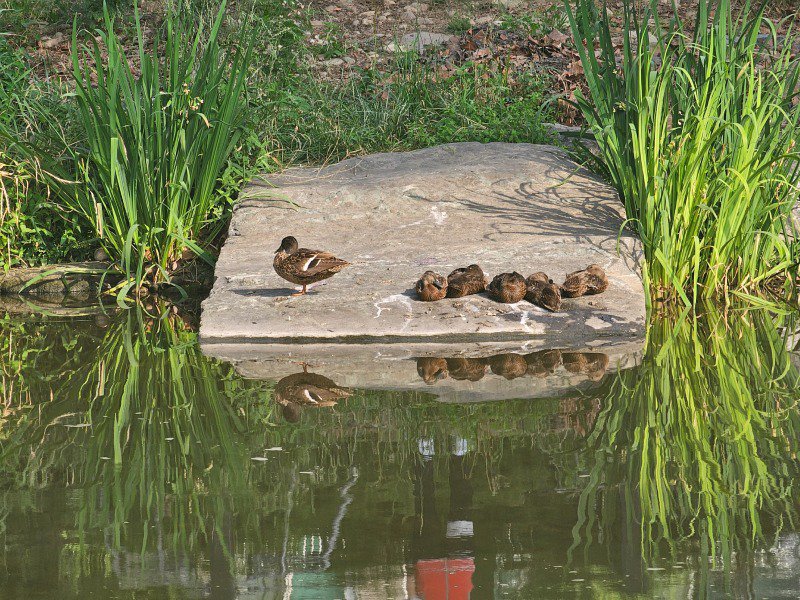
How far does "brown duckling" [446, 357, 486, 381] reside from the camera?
4271 mm

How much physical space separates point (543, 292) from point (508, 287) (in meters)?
0.17

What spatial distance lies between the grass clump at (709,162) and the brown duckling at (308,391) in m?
2.21

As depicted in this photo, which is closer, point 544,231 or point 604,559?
point 604,559

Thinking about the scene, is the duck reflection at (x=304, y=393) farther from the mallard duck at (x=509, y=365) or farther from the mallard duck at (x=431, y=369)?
the mallard duck at (x=509, y=365)

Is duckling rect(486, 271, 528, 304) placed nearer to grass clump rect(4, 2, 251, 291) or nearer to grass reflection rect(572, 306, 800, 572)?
grass reflection rect(572, 306, 800, 572)

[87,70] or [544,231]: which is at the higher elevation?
[87,70]

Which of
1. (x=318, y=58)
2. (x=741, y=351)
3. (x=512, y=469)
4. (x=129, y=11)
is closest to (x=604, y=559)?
(x=512, y=469)

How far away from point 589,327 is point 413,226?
1.61m

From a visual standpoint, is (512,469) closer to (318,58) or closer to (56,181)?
(56,181)

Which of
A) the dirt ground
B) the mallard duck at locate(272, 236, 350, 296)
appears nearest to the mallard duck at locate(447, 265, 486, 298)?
the mallard duck at locate(272, 236, 350, 296)

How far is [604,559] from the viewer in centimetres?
248

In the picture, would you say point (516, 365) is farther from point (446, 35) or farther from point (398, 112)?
point (446, 35)

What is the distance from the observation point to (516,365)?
4449 millimetres

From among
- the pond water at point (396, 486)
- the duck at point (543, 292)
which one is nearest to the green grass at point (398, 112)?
the duck at point (543, 292)
